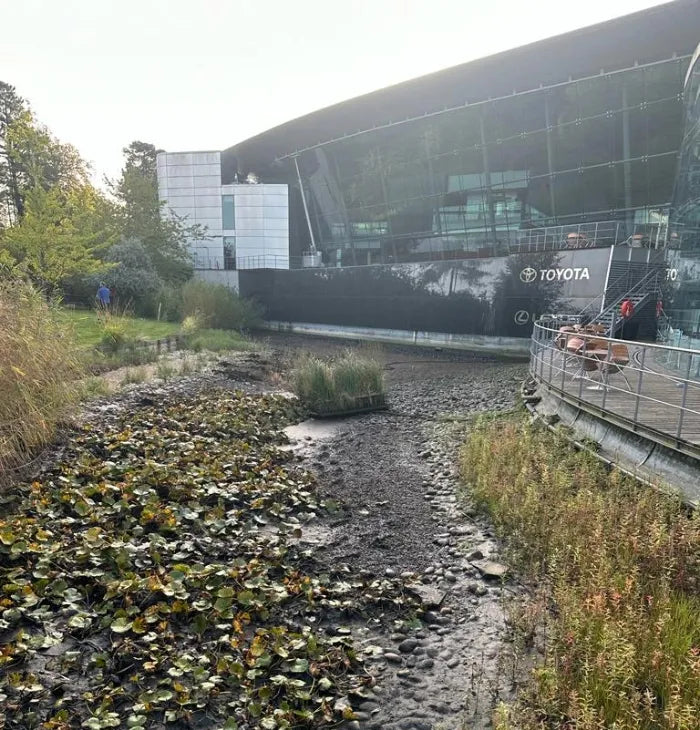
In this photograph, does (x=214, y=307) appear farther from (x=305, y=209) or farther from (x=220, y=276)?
(x=305, y=209)

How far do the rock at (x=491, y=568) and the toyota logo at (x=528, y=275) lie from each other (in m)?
18.5

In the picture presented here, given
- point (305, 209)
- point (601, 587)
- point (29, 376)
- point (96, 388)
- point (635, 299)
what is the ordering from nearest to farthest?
point (601, 587)
point (29, 376)
point (96, 388)
point (635, 299)
point (305, 209)

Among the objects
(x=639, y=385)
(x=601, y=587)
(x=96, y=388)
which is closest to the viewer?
(x=601, y=587)

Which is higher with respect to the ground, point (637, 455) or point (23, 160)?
point (23, 160)

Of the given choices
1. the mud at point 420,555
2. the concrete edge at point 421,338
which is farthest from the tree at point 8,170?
the mud at point 420,555

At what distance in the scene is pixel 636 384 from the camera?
31.0ft

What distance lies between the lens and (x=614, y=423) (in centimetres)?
792

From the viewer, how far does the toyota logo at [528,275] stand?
22.2 m

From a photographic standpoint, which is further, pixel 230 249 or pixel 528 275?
pixel 230 249

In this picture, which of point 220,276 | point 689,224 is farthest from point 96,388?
point 220,276

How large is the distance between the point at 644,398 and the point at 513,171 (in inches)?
918

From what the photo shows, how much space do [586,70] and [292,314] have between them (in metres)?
21.0

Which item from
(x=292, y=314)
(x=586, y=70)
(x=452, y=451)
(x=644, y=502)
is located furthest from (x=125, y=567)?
(x=292, y=314)

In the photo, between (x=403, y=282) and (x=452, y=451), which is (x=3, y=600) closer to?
(x=452, y=451)
